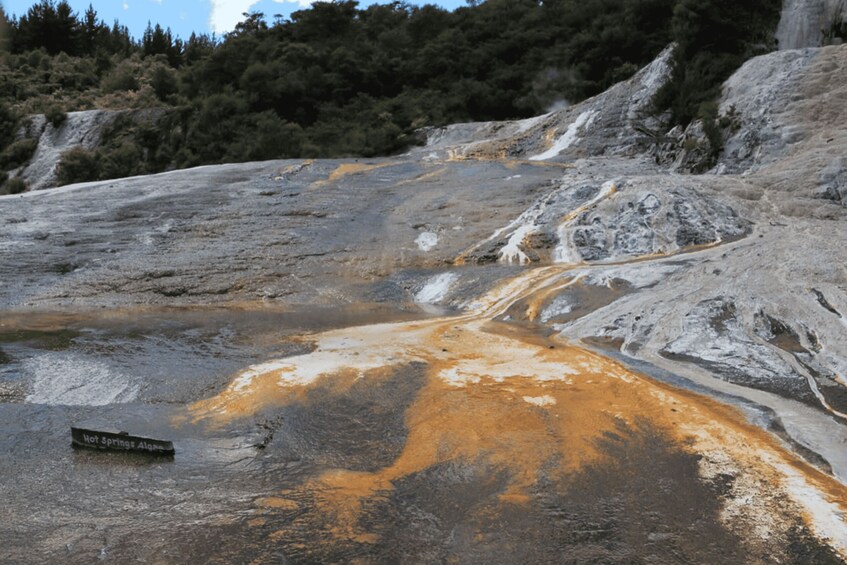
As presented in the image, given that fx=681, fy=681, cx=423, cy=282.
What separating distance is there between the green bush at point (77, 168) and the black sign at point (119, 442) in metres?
20.4

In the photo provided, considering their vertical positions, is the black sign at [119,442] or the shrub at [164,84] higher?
the shrub at [164,84]

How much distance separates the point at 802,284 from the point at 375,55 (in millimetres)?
27191

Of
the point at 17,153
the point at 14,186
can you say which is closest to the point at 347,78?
the point at 17,153

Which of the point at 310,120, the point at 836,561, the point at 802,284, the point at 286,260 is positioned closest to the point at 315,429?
the point at 836,561

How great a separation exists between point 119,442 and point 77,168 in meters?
21.1

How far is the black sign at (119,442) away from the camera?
410 centimetres

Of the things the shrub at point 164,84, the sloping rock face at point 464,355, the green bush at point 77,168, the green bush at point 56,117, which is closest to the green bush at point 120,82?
the shrub at point 164,84

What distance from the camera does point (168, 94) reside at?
1231 inches

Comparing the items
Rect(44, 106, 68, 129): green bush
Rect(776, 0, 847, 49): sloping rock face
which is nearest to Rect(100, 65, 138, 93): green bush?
Rect(44, 106, 68, 129): green bush

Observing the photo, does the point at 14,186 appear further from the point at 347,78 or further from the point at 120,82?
the point at 347,78

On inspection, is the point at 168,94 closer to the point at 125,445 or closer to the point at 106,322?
the point at 106,322

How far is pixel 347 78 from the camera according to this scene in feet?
99.6

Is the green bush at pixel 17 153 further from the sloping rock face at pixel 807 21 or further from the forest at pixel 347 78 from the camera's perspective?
the sloping rock face at pixel 807 21

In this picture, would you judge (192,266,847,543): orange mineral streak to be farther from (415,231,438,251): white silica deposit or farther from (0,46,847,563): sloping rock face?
(415,231,438,251): white silica deposit
